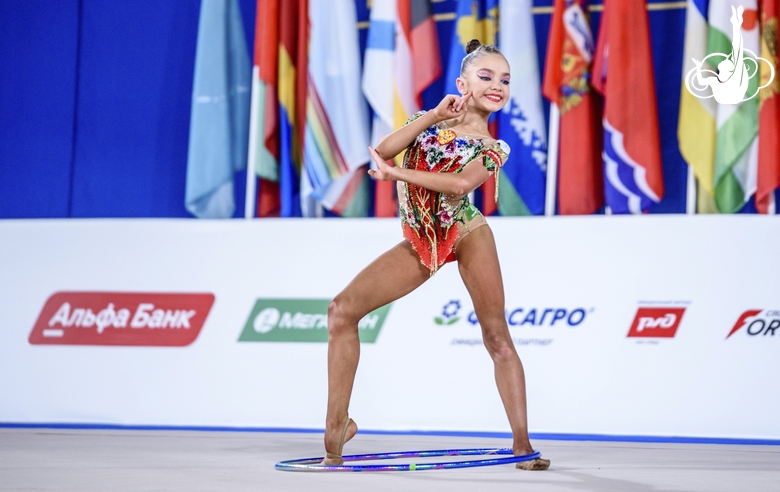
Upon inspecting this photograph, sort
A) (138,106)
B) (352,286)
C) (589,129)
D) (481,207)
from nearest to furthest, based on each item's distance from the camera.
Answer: (352,286)
(589,129)
(481,207)
(138,106)

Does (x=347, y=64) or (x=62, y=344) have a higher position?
(x=347, y=64)

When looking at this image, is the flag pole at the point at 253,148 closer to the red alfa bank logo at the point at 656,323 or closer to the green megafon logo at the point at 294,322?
the green megafon logo at the point at 294,322

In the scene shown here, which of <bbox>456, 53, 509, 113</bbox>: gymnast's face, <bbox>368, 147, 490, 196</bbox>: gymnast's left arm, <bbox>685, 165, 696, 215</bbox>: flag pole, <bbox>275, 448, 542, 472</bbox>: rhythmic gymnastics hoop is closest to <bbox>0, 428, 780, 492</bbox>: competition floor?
<bbox>275, 448, 542, 472</bbox>: rhythmic gymnastics hoop

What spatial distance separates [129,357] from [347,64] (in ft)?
7.90

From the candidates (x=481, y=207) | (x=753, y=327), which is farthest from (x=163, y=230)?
(x=753, y=327)

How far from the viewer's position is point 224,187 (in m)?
6.39

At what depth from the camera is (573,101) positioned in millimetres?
5934

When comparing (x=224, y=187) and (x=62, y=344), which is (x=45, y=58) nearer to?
(x=224, y=187)

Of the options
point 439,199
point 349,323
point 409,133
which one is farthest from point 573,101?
point 349,323

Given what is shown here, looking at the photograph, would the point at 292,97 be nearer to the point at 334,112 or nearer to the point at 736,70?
the point at 334,112

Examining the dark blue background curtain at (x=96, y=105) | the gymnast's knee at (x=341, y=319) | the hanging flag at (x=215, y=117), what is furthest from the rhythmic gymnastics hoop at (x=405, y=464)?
the dark blue background curtain at (x=96, y=105)

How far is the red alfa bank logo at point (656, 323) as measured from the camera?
492cm

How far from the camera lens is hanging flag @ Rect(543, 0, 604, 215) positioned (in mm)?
5910

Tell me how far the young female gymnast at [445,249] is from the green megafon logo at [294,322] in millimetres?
1672
